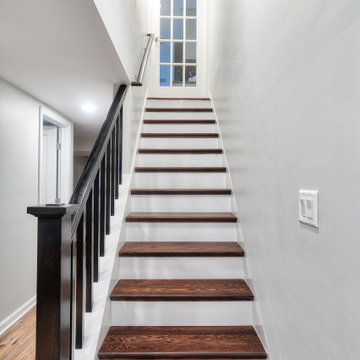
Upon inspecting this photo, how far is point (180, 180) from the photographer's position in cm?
250

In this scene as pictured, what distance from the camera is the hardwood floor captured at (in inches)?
81.0

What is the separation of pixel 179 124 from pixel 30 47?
67.2 inches

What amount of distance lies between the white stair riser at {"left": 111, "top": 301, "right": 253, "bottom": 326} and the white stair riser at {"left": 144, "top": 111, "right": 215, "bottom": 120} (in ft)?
7.49

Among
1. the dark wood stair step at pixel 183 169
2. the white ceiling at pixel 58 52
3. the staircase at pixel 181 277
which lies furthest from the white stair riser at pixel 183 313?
the white ceiling at pixel 58 52

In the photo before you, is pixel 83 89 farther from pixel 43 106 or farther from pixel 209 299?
pixel 209 299

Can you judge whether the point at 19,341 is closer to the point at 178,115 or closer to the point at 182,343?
the point at 182,343

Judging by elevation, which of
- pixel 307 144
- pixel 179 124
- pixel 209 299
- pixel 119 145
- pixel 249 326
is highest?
pixel 179 124

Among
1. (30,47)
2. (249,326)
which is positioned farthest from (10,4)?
(249,326)

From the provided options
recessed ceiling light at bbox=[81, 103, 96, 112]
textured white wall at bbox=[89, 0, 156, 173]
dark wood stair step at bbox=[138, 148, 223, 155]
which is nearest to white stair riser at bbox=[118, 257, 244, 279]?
textured white wall at bbox=[89, 0, 156, 173]

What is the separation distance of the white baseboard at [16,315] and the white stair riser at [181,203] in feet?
4.71

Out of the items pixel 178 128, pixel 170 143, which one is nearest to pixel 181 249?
pixel 170 143

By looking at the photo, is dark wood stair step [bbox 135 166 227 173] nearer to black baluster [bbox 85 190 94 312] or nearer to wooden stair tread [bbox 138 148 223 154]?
wooden stair tread [bbox 138 148 223 154]

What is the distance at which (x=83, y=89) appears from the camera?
8.18 feet

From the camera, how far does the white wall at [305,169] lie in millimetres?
732
